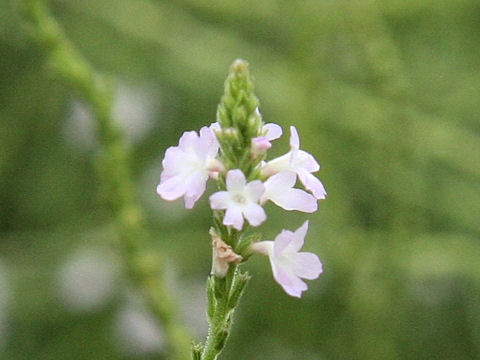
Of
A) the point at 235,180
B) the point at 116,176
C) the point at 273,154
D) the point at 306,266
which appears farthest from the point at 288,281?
the point at 273,154

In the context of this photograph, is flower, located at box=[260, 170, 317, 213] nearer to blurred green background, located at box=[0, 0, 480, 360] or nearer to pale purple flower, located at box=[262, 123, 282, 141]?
pale purple flower, located at box=[262, 123, 282, 141]

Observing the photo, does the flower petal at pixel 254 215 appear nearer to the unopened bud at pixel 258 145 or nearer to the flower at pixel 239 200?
the flower at pixel 239 200

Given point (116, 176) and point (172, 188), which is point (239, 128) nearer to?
point (172, 188)

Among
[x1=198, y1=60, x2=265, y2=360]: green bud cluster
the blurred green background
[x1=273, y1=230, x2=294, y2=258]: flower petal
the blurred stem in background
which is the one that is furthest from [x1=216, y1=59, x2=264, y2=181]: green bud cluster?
the blurred green background

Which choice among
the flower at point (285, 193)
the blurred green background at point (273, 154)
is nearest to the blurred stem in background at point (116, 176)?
the blurred green background at point (273, 154)

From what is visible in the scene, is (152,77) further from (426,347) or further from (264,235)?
(426,347)

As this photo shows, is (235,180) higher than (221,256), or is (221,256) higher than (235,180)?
(235,180)
